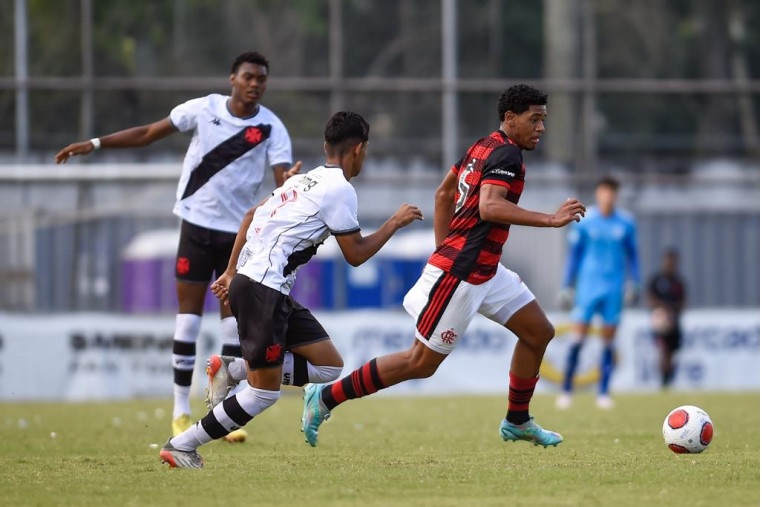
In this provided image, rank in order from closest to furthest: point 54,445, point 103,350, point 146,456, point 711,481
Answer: point 711,481, point 146,456, point 54,445, point 103,350

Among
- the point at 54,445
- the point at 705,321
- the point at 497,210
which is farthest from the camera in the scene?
the point at 705,321

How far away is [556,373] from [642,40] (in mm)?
7302

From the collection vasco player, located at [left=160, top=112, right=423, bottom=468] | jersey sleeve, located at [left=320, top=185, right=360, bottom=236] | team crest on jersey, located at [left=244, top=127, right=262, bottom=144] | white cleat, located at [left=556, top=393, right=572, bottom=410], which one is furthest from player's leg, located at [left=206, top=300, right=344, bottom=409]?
white cleat, located at [left=556, top=393, right=572, bottom=410]

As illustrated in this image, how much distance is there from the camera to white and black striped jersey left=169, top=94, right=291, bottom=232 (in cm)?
981

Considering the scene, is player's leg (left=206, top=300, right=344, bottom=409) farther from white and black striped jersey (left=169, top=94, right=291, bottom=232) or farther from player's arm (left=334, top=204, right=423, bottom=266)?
white and black striped jersey (left=169, top=94, right=291, bottom=232)

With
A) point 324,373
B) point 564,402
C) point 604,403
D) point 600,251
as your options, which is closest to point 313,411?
point 324,373

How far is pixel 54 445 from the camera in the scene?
385 inches

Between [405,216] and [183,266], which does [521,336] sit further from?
[183,266]

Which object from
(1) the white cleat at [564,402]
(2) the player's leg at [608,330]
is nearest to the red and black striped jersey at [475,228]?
(1) the white cleat at [564,402]

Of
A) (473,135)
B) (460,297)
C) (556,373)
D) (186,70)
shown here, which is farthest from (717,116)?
(460,297)

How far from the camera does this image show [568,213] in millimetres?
7648

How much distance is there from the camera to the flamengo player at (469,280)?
8.27m

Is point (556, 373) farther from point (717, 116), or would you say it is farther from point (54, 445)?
point (54, 445)

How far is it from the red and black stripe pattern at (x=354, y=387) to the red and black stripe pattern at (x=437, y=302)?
1.40 feet
